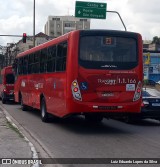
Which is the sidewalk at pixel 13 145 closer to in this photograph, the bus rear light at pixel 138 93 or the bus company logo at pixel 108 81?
the bus company logo at pixel 108 81

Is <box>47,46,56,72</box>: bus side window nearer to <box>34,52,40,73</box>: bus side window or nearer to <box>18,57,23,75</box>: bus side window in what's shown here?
<box>34,52,40,73</box>: bus side window

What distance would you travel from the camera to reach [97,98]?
46.0 feet

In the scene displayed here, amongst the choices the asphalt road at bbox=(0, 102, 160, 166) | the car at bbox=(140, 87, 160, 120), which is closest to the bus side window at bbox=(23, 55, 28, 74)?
the asphalt road at bbox=(0, 102, 160, 166)

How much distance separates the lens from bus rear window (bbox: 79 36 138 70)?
14.1m

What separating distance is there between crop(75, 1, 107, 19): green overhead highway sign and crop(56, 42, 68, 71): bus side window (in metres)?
17.3

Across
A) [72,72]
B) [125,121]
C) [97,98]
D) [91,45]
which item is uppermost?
[91,45]

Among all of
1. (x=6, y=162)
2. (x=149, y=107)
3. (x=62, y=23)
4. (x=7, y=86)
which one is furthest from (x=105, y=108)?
(x=62, y=23)

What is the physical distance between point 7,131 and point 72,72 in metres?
2.77

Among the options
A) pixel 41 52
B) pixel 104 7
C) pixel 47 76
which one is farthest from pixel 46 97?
pixel 104 7

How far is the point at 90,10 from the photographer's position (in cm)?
3259

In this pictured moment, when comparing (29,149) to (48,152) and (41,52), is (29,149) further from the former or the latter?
(41,52)

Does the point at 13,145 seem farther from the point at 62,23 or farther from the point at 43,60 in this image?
the point at 62,23

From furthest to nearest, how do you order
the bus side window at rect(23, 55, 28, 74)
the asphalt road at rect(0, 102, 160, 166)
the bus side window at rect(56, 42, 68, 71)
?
the bus side window at rect(23, 55, 28, 74)
the bus side window at rect(56, 42, 68, 71)
the asphalt road at rect(0, 102, 160, 166)

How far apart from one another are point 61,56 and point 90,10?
1815 cm
